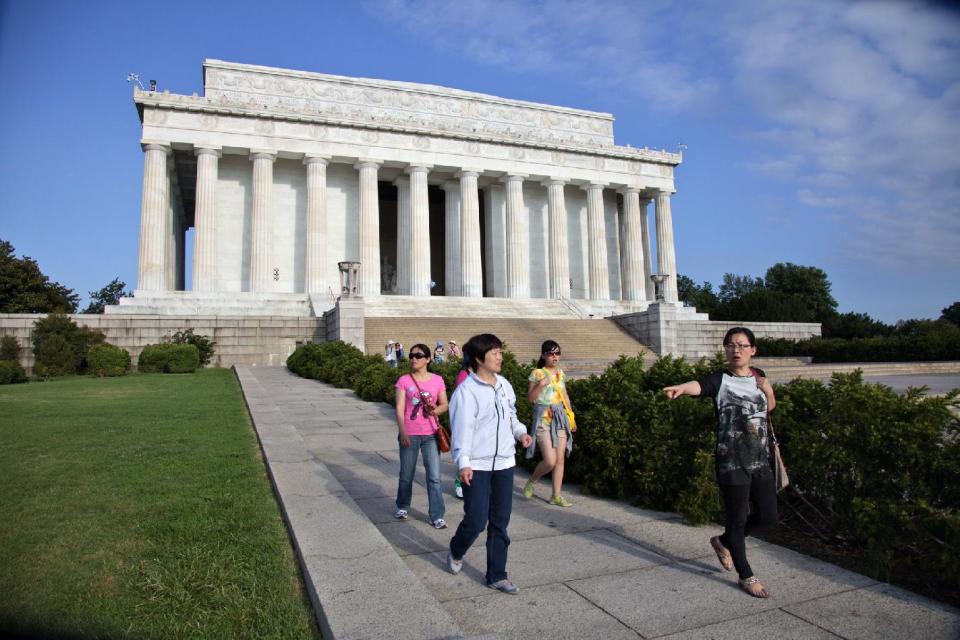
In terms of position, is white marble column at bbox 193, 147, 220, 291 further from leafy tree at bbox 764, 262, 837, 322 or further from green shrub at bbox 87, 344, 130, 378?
leafy tree at bbox 764, 262, 837, 322

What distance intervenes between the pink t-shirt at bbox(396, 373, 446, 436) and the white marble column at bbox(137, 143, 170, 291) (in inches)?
1325

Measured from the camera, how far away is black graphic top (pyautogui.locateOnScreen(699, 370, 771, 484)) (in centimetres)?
452

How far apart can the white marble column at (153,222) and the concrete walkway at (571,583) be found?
108 ft

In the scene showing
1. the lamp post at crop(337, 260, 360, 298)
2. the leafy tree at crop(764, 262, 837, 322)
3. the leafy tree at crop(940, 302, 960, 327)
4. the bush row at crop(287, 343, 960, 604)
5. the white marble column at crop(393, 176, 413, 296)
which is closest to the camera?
the bush row at crop(287, 343, 960, 604)

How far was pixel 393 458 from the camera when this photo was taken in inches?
370

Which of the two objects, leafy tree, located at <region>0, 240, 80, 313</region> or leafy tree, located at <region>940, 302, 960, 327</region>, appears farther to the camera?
leafy tree, located at <region>940, 302, 960, 327</region>

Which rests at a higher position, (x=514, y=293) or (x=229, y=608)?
(x=514, y=293)

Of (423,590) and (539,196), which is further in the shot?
(539,196)

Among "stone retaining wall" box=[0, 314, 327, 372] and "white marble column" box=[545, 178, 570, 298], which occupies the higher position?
"white marble column" box=[545, 178, 570, 298]

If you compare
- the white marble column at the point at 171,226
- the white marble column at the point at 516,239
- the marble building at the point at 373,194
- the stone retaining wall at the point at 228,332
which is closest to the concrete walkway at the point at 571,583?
the stone retaining wall at the point at 228,332

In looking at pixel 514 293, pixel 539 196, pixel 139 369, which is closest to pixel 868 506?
pixel 139 369

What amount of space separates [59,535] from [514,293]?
125 ft

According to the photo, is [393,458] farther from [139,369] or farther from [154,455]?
[139,369]

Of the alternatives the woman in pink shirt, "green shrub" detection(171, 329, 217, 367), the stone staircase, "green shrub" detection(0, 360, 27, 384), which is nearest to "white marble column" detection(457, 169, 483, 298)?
the stone staircase
